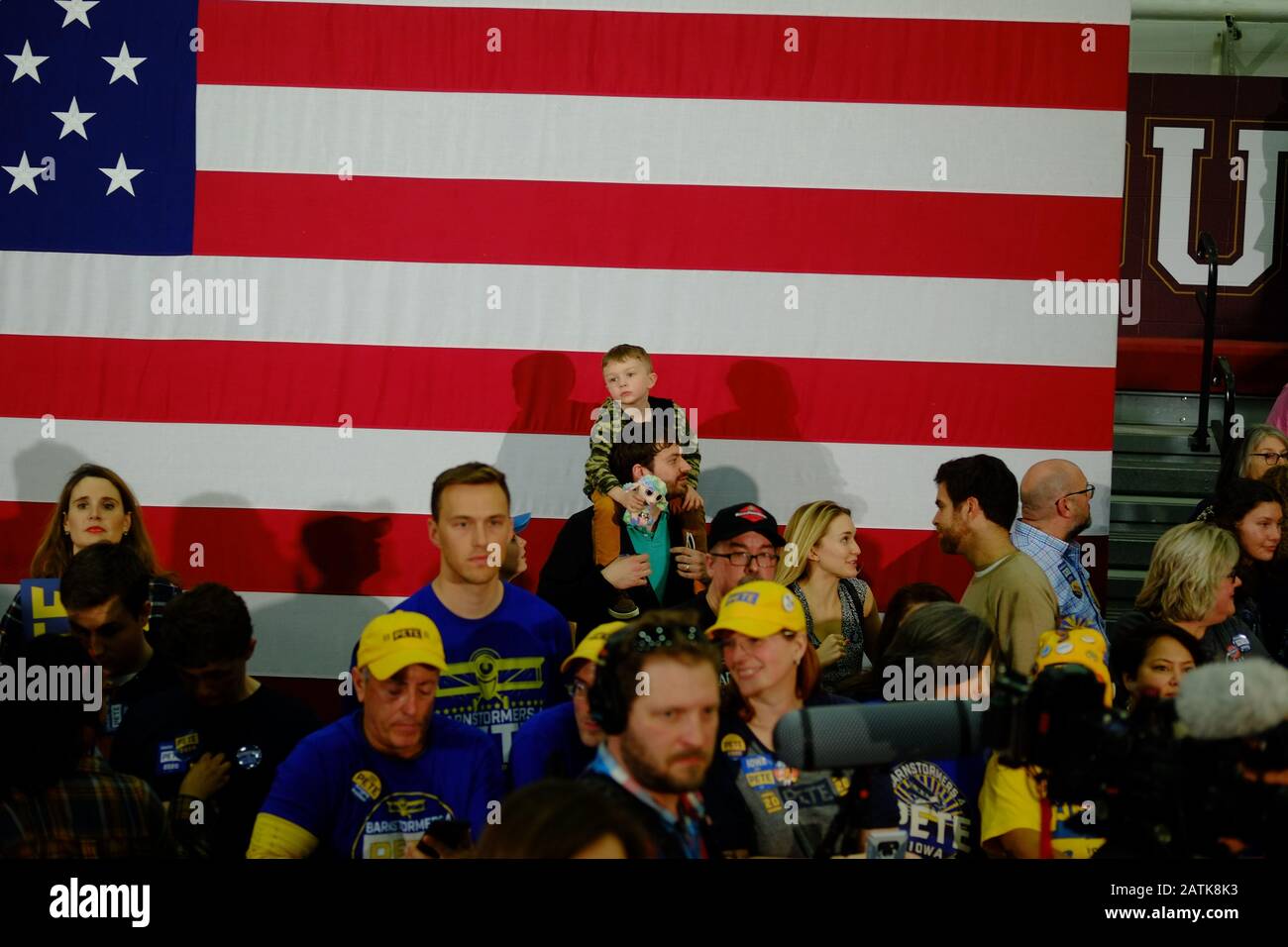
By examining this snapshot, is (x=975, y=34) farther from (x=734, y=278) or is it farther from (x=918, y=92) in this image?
(x=734, y=278)

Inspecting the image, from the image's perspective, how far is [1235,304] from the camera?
344 inches

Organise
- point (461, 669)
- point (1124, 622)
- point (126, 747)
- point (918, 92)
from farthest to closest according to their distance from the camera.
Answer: point (918, 92)
point (1124, 622)
point (461, 669)
point (126, 747)

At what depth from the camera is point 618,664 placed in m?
2.64

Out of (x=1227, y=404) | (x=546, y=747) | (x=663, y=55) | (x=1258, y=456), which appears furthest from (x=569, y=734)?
(x=1227, y=404)

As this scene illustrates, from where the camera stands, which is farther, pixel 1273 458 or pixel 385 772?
pixel 1273 458

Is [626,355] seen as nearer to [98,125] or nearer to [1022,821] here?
[1022,821]

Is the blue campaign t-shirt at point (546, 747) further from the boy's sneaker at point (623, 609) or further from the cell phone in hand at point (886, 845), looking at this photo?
the boy's sneaker at point (623, 609)

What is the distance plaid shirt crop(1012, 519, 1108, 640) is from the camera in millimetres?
4402

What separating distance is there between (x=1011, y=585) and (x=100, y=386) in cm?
389

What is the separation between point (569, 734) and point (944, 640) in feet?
3.18

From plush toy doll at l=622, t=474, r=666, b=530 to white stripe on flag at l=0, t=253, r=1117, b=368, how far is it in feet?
3.60

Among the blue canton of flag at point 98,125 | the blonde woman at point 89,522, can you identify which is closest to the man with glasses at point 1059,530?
the blonde woman at point 89,522

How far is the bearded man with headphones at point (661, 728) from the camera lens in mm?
2467

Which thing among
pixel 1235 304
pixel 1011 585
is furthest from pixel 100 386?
pixel 1235 304
